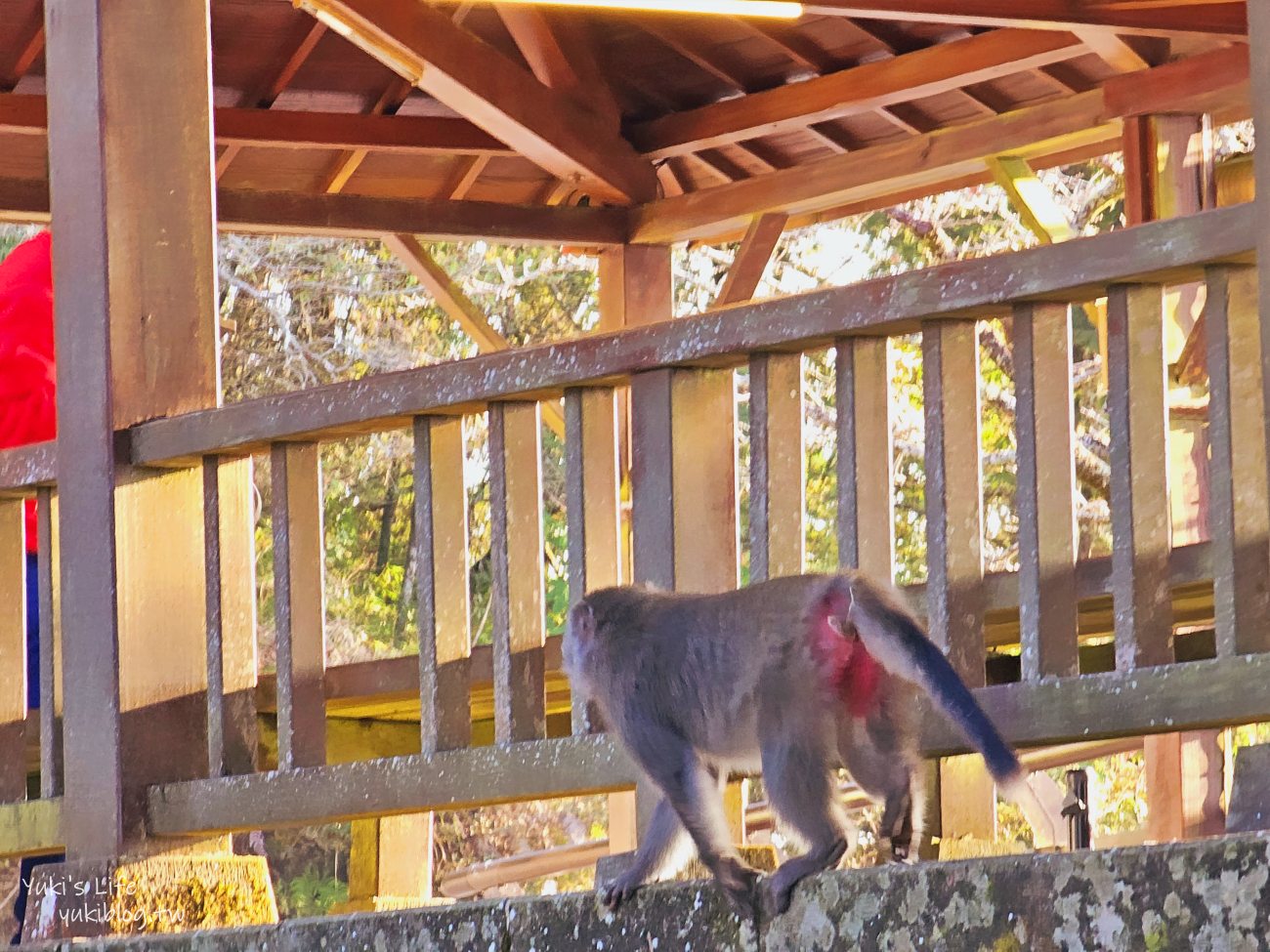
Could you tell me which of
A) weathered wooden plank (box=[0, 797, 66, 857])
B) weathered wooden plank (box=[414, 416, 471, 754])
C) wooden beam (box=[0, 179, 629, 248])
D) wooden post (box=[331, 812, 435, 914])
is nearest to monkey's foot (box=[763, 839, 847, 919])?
weathered wooden plank (box=[414, 416, 471, 754])

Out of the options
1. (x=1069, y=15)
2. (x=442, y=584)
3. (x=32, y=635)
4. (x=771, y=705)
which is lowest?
(x=771, y=705)

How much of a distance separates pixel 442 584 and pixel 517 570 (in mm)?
260

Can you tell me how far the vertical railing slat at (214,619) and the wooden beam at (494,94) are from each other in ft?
6.35

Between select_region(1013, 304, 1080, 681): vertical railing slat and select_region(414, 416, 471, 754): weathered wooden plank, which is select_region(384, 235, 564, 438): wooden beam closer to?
select_region(414, 416, 471, 754): weathered wooden plank

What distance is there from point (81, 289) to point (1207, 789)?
4.77m

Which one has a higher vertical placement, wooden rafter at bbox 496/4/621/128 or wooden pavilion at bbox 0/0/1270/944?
wooden rafter at bbox 496/4/621/128

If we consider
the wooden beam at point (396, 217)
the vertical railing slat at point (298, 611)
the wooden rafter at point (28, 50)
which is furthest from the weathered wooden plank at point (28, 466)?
the wooden beam at point (396, 217)

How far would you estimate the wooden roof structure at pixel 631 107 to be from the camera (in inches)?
324

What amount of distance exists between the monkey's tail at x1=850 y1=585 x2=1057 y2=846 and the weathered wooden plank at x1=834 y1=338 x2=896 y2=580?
73cm

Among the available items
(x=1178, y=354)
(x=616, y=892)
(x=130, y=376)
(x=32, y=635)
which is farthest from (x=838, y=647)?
(x=1178, y=354)

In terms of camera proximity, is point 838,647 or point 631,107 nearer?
point 838,647

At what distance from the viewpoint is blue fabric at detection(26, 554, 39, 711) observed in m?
6.52

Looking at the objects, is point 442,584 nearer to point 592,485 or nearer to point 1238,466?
point 592,485

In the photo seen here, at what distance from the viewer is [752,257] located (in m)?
9.62
